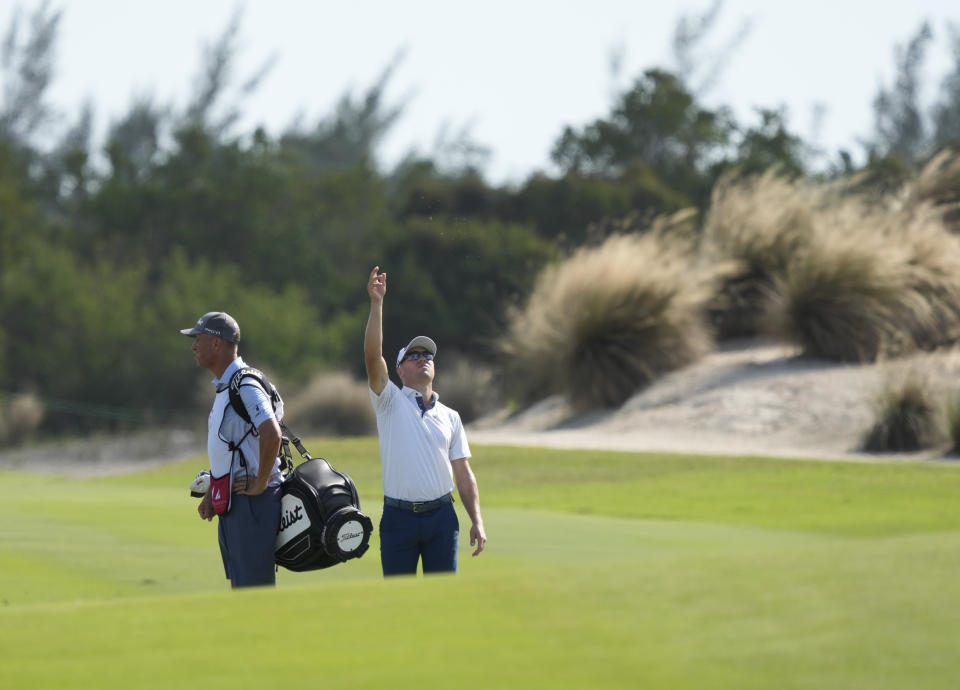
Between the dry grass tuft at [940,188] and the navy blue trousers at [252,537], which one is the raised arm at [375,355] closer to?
the navy blue trousers at [252,537]

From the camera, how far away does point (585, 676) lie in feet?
14.0

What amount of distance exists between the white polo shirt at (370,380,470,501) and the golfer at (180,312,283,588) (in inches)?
25.1

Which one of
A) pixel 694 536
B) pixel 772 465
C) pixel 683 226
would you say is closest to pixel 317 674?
pixel 694 536

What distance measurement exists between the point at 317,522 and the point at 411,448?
73 centimetres

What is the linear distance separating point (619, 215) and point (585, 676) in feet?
130

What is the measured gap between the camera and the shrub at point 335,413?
32.9 m

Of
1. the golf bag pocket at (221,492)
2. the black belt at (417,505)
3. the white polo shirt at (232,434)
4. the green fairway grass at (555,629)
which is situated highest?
the white polo shirt at (232,434)

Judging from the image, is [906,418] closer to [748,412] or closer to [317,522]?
[748,412]

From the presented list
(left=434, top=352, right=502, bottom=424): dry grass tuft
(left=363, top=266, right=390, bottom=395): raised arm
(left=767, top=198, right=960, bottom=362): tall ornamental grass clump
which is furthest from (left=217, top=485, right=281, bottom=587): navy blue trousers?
(left=434, top=352, right=502, bottom=424): dry grass tuft

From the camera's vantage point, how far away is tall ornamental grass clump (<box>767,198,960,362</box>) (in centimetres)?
2519

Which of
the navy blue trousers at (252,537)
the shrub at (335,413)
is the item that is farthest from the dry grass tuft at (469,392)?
the navy blue trousers at (252,537)

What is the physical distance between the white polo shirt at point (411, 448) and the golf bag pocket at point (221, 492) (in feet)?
2.85

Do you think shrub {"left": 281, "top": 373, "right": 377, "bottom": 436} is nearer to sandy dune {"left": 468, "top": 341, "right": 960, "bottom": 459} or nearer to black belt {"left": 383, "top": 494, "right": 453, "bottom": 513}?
sandy dune {"left": 468, "top": 341, "right": 960, "bottom": 459}

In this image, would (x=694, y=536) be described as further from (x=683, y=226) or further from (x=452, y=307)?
(x=452, y=307)
